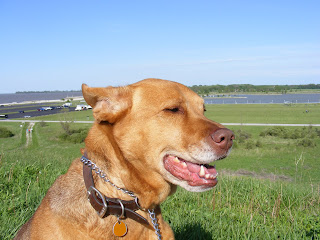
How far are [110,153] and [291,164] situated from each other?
19880mm

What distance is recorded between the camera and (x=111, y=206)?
255 centimetres

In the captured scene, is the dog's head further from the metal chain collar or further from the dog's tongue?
the metal chain collar

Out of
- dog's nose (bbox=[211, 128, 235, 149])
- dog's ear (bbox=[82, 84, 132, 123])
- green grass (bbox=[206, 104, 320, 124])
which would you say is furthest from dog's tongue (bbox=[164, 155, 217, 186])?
green grass (bbox=[206, 104, 320, 124])

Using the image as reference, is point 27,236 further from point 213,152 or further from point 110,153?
point 213,152

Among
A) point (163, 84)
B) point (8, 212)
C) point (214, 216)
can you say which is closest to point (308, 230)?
point (214, 216)

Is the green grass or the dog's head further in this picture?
the green grass

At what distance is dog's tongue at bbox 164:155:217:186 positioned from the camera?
9.04ft

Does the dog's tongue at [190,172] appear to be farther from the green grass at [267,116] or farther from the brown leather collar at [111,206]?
the green grass at [267,116]

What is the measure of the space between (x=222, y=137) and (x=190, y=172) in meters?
0.43

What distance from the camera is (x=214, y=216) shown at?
489 centimetres

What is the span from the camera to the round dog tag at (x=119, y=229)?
251 centimetres

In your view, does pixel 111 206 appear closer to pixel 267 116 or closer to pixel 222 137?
pixel 222 137

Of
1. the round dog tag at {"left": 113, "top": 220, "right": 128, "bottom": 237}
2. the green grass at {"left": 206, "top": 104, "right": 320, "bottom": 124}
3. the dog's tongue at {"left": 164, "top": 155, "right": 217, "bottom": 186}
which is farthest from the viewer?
the green grass at {"left": 206, "top": 104, "right": 320, "bottom": 124}

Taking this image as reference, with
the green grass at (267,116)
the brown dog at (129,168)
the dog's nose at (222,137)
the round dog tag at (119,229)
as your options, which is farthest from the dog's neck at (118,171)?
the green grass at (267,116)
